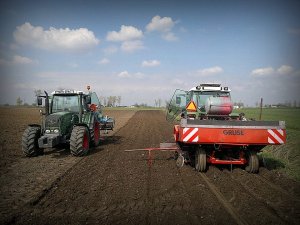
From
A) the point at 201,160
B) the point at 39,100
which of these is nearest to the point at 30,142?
the point at 39,100

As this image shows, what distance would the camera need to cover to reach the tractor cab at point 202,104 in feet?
24.9

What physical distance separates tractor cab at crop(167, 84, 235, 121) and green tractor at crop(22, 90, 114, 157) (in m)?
3.22

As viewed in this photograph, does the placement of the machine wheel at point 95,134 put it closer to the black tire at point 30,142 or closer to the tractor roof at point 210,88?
the black tire at point 30,142

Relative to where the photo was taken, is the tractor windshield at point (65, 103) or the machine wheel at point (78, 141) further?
the tractor windshield at point (65, 103)

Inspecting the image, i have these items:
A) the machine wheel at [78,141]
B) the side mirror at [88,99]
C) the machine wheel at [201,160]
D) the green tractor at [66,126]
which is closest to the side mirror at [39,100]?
the green tractor at [66,126]

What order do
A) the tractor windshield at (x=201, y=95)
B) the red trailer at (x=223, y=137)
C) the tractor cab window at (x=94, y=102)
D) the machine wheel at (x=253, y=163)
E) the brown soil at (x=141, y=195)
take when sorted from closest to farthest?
the brown soil at (x=141, y=195)
the red trailer at (x=223, y=137)
the machine wheel at (x=253, y=163)
the tractor windshield at (x=201, y=95)
the tractor cab window at (x=94, y=102)

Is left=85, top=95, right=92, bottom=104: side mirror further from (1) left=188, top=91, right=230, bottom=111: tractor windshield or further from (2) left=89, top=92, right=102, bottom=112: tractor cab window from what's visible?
(1) left=188, top=91, right=230, bottom=111: tractor windshield

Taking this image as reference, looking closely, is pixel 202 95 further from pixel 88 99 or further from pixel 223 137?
pixel 88 99

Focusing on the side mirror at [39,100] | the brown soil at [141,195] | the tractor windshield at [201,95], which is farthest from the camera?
the side mirror at [39,100]

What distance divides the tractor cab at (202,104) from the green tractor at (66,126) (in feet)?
10.6

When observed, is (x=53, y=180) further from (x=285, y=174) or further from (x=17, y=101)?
(x=17, y=101)

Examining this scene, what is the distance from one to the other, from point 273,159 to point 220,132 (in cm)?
372

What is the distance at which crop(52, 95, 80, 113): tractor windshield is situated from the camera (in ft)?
35.9

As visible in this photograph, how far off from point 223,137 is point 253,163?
121 centimetres
